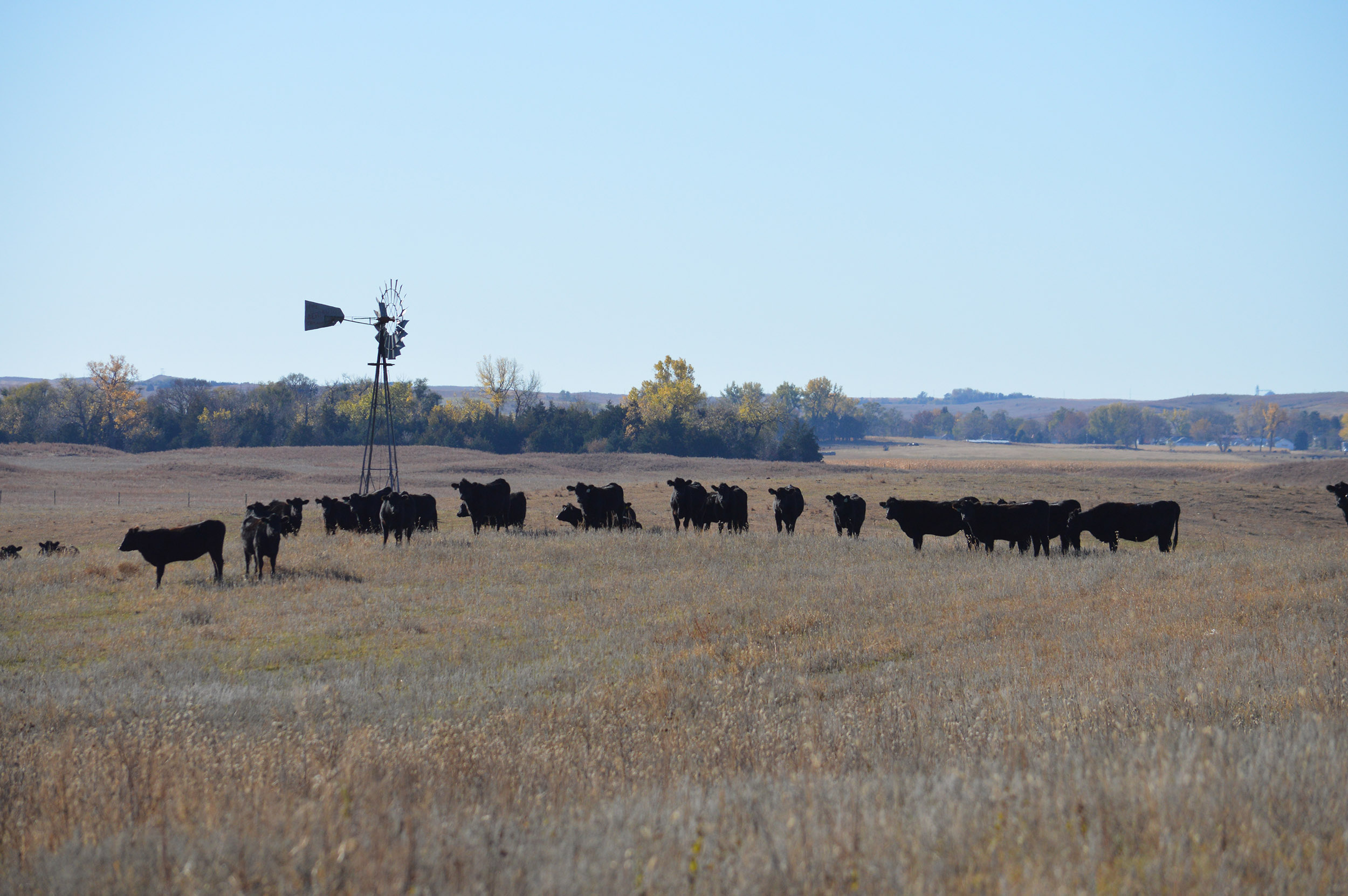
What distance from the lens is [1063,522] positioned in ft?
72.1

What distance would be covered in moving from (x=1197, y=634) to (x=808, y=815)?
8.15 metres

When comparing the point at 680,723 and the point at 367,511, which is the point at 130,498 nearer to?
the point at 367,511

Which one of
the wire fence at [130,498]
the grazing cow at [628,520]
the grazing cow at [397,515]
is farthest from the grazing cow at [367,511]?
the wire fence at [130,498]

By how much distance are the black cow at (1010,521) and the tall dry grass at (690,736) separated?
16.1ft

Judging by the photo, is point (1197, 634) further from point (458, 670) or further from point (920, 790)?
point (458, 670)

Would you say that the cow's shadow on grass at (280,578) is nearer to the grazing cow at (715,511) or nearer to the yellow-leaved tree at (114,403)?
the grazing cow at (715,511)

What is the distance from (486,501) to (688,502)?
645 centimetres

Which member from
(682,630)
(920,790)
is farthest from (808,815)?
(682,630)

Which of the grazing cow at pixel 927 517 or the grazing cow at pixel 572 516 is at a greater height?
the grazing cow at pixel 927 517

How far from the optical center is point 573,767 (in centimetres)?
607

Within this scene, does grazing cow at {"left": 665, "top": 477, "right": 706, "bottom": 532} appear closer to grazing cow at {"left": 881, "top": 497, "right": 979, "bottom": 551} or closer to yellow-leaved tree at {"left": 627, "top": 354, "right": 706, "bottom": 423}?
grazing cow at {"left": 881, "top": 497, "right": 979, "bottom": 551}

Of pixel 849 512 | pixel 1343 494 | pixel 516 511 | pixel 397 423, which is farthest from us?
pixel 397 423

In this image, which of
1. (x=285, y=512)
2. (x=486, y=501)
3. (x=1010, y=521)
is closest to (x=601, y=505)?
(x=486, y=501)

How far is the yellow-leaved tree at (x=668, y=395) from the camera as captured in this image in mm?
104750
